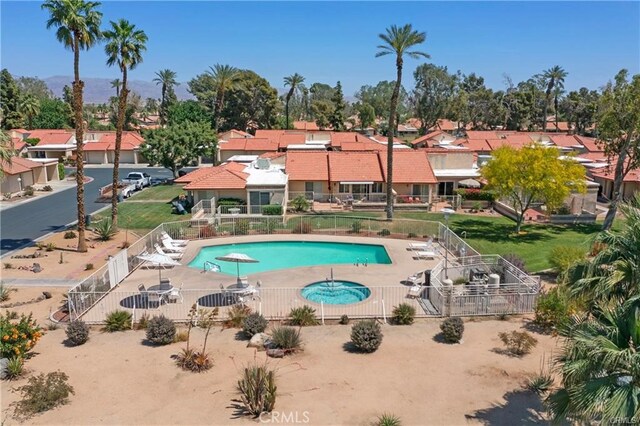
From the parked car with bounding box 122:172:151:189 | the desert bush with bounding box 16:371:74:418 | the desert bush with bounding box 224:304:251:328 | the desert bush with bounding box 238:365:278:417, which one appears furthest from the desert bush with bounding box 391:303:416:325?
the parked car with bounding box 122:172:151:189

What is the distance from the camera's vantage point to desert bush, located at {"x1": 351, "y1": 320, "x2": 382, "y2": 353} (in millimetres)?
16875

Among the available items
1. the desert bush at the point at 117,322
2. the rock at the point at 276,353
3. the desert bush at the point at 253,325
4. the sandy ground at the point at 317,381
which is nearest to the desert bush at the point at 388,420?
the sandy ground at the point at 317,381

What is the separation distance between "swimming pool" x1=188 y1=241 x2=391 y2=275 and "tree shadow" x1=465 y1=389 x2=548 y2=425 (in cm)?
1516

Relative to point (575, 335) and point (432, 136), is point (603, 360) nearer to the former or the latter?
point (575, 335)

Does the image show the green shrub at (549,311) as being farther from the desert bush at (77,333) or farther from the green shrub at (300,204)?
the green shrub at (300,204)

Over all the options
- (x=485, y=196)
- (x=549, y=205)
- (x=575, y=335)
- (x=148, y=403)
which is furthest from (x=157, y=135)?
(x=575, y=335)

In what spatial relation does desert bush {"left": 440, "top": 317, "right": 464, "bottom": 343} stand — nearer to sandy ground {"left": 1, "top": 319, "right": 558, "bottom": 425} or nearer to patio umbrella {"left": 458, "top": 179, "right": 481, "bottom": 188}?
sandy ground {"left": 1, "top": 319, "right": 558, "bottom": 425}

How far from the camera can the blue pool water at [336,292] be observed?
23.0m

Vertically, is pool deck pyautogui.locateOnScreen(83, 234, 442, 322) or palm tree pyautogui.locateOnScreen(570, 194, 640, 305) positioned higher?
palm tree pyautogui.locateOnScreen(570, 194, 640, 305)

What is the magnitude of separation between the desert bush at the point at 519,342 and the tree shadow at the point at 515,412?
9.25 feet

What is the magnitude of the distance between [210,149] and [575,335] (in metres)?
49.6

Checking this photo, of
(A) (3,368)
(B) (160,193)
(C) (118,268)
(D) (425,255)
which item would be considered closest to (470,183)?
(D) (425,255)

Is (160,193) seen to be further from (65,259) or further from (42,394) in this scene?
(42,394)

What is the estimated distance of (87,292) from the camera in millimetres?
20766
